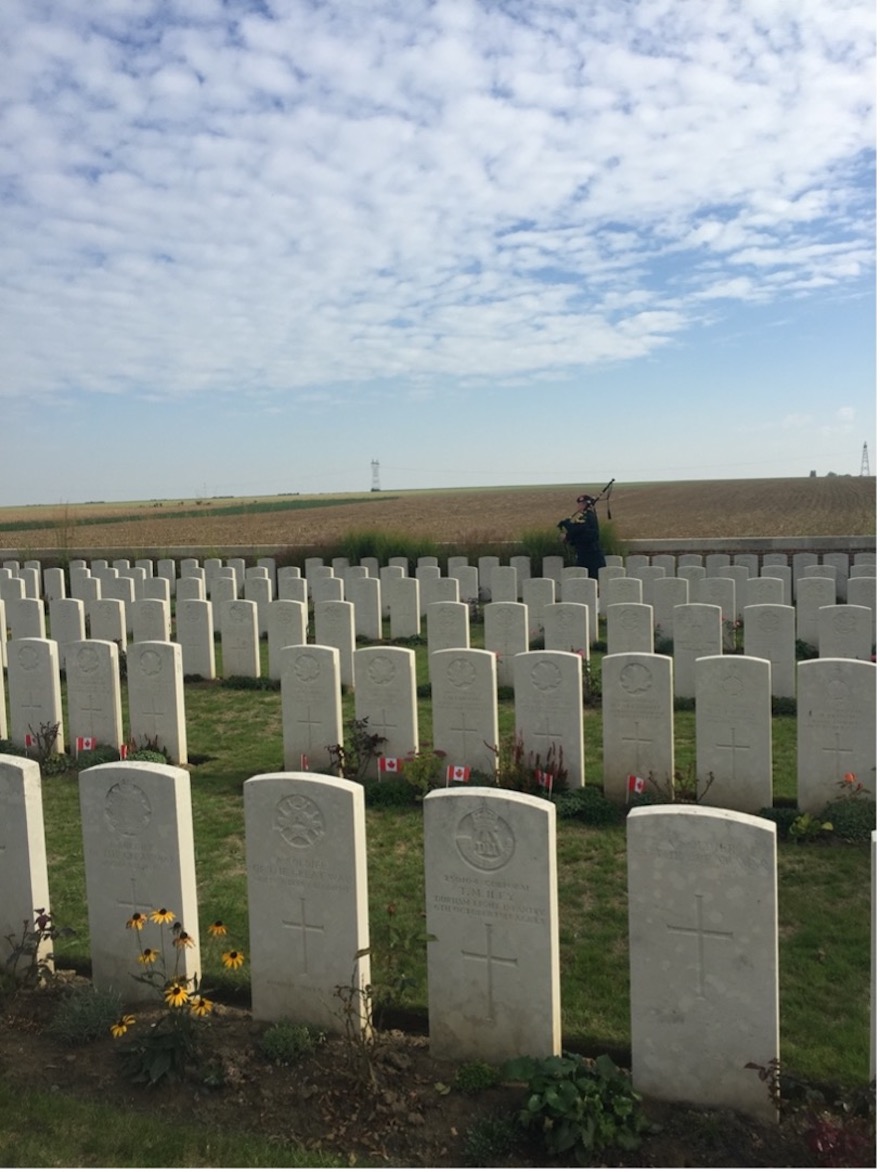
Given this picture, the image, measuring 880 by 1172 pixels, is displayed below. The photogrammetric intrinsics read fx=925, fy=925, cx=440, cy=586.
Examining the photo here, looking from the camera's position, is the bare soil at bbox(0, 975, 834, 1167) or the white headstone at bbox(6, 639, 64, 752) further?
the white headstone at bbox(6, 639, 64, 752)

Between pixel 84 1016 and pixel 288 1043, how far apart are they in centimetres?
106

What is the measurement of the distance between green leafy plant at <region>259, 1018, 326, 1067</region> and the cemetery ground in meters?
0.03

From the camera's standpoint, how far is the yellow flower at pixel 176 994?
13.6 ft

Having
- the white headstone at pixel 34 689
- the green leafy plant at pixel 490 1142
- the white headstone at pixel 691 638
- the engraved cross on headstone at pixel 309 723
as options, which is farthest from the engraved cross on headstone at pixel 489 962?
the white headstone at pixel 691 638

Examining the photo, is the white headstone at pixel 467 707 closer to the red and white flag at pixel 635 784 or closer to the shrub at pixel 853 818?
the red and white flag at pixel 635 784

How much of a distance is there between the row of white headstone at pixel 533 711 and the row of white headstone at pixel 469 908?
3323 mm

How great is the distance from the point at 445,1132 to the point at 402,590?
38.5ft

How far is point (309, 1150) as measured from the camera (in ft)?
12.1

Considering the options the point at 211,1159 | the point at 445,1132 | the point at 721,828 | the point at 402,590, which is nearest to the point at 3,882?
the point at 211,1159

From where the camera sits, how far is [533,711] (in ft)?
25.7

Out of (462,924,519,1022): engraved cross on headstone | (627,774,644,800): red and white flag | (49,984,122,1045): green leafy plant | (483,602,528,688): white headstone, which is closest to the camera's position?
(462,924,519,1022): engraved cross on headstone

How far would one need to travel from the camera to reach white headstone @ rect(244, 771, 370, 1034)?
447cm

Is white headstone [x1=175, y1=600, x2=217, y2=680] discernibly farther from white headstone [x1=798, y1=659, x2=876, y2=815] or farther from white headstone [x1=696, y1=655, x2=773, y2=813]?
white headstone [x1=798, y1=659, x2=876, y2=815]

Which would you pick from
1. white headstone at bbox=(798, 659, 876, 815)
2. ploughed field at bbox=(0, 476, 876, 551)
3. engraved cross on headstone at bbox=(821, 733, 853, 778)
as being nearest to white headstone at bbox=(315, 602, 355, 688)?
white headstone at bbox=(798, 659, 876, 815)
